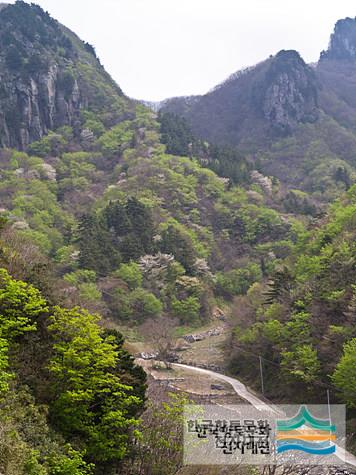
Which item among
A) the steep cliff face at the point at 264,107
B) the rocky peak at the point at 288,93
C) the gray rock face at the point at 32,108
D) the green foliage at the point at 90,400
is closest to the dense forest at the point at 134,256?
the green foliage at the point at 90,400

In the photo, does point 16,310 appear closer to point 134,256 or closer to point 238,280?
point 134,256

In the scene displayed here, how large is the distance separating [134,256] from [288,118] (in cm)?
9352

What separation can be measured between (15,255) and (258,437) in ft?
44.6

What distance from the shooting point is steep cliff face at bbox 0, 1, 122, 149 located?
9238cm

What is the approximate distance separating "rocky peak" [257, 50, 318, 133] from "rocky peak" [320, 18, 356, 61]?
197 ft

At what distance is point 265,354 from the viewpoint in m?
37.2

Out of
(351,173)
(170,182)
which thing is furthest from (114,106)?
(351,173)

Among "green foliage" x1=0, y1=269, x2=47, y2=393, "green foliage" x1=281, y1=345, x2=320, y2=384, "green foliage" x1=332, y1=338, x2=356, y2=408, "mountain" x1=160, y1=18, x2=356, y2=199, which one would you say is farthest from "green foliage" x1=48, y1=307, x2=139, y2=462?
"mountain" x1=160, y1=18, x2=356, y2=199

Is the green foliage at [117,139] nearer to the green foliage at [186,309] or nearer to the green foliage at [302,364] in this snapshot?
the green foliage at [186,309]

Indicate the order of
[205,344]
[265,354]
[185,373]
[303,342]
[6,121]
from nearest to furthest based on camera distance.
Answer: [303,342] → [265,354] → [185,373] → [205,344] → [6,121]

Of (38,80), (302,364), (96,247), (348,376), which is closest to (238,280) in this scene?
(96,247)

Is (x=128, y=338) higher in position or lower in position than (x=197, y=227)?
lower

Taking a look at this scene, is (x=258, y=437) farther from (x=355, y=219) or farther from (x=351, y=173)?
(x=351, y=173)

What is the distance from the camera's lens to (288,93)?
14062cm
